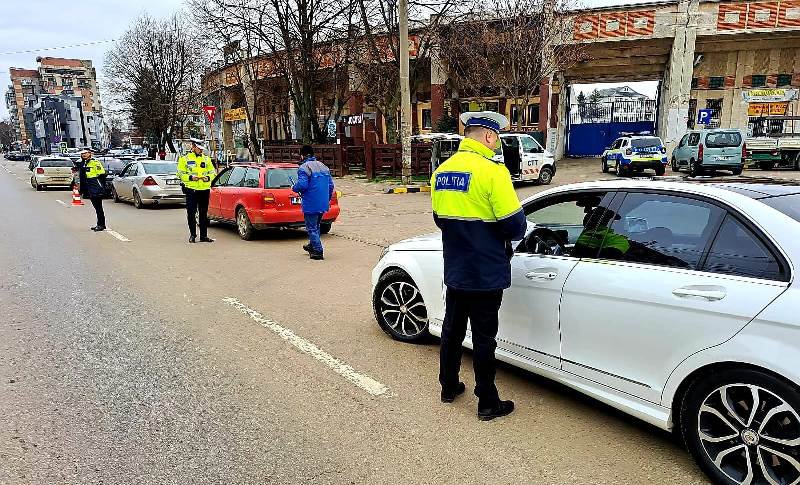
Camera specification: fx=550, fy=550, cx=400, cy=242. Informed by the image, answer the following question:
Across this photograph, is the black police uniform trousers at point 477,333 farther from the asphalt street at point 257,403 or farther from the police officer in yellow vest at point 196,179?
the police officer in yellow vest at point 196,179

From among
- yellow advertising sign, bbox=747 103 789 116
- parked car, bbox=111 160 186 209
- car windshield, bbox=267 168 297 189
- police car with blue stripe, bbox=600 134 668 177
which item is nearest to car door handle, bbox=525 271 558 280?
car windshield, bbox=267 168 297 189

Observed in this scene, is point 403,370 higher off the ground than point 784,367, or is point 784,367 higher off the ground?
point 784,367

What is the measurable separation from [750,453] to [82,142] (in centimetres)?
11780

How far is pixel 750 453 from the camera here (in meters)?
2.63

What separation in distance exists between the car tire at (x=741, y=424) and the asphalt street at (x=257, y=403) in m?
0.23

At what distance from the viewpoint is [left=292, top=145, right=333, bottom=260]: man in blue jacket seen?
844 cm

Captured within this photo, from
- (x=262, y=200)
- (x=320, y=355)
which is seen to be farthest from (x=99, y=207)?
(x=320, y=355)

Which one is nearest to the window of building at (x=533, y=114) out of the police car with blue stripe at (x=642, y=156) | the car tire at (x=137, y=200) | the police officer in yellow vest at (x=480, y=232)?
the police car with blue stripe at (x=642, y=156)

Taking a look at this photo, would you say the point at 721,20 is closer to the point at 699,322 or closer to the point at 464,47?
the point at 464,47

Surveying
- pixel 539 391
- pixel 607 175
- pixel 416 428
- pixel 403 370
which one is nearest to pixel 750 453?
pixel 539 391

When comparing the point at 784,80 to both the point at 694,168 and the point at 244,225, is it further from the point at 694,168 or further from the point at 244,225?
the point at 244,225

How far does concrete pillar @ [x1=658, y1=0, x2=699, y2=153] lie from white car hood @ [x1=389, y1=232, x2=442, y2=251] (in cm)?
2663

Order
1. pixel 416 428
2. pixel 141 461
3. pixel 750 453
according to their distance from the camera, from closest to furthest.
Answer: pixel 750 453 < pixel 141 461 < pixel 416 428

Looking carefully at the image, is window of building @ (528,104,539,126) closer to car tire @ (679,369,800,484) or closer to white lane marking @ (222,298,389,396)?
white lane marking @ (222,298,389,396)
